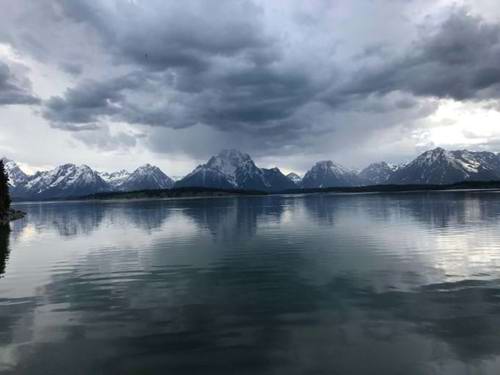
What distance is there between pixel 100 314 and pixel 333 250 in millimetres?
39347

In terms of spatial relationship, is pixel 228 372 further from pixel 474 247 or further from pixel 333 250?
pixel 474 247

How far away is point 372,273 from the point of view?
45125 mm

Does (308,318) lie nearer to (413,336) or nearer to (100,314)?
(413,336)

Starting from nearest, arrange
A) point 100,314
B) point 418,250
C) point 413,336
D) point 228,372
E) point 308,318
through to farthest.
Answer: point 228,372 → point 413,336 → point 308,318 → point 100,314 → point 418,250

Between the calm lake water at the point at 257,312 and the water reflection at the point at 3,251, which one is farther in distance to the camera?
the water reflection at the point at 3,251

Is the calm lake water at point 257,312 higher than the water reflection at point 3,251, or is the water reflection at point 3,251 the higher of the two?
the water reflection at point 3,251

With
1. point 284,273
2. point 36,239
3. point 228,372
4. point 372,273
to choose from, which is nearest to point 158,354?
point 228,372

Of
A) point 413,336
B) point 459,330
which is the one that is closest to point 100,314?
point 413,336

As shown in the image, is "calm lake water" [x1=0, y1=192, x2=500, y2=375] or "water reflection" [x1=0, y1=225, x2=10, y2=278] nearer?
"calm lake water" [x1=0, y1=192, x2=500, y2=375]

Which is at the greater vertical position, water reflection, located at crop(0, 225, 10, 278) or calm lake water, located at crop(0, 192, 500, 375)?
water reflection, located at crop(0, 225, 10, 278)

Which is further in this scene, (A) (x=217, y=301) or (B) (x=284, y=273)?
(B) (x=284, y=273)

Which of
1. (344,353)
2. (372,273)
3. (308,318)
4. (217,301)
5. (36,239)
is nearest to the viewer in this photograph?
(344,353)

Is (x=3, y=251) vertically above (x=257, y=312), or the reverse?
(x=3, y=251)

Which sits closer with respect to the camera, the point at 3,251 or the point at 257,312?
the point at 257,312
